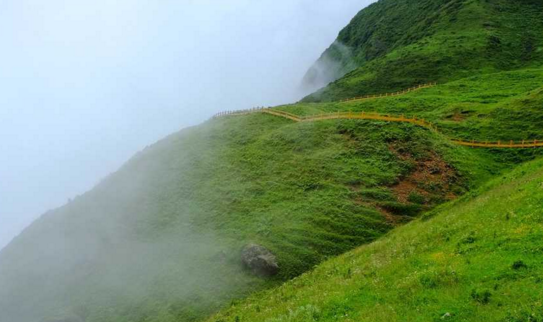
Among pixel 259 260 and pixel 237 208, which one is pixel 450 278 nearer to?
pixel 259 260

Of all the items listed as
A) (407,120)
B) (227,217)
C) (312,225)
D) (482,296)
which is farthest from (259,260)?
(407,120)

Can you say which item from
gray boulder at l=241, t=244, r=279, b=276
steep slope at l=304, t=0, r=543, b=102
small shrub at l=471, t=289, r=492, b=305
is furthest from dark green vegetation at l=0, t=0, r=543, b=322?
steep slope at l=304, t=0, r=543, b=102

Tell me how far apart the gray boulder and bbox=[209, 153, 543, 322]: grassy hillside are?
33.5 feet

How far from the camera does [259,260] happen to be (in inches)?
1534

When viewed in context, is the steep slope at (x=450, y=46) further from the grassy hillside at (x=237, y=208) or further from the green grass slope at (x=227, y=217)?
the green grass slope at (x=227, y=217)

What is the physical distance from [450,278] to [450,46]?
11464 centimetres

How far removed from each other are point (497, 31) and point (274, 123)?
83.4m

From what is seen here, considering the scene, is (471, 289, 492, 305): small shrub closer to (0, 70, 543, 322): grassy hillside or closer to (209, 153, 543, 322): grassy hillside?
(209, 153, 543, 322): grassy hillside

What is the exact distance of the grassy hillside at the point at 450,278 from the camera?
16.4 metres

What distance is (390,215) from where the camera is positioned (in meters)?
43.9

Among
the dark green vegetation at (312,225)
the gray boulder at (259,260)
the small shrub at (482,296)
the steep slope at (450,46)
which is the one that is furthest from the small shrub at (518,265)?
the steep slope at (450,46)

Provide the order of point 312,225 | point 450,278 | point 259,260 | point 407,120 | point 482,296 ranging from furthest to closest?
point 407,120 → point 312,225 → point 259,260 → point 450,278 → point 482,296

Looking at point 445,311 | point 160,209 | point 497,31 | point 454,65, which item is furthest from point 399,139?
point 497,31

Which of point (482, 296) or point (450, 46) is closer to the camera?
point (482, 296)
